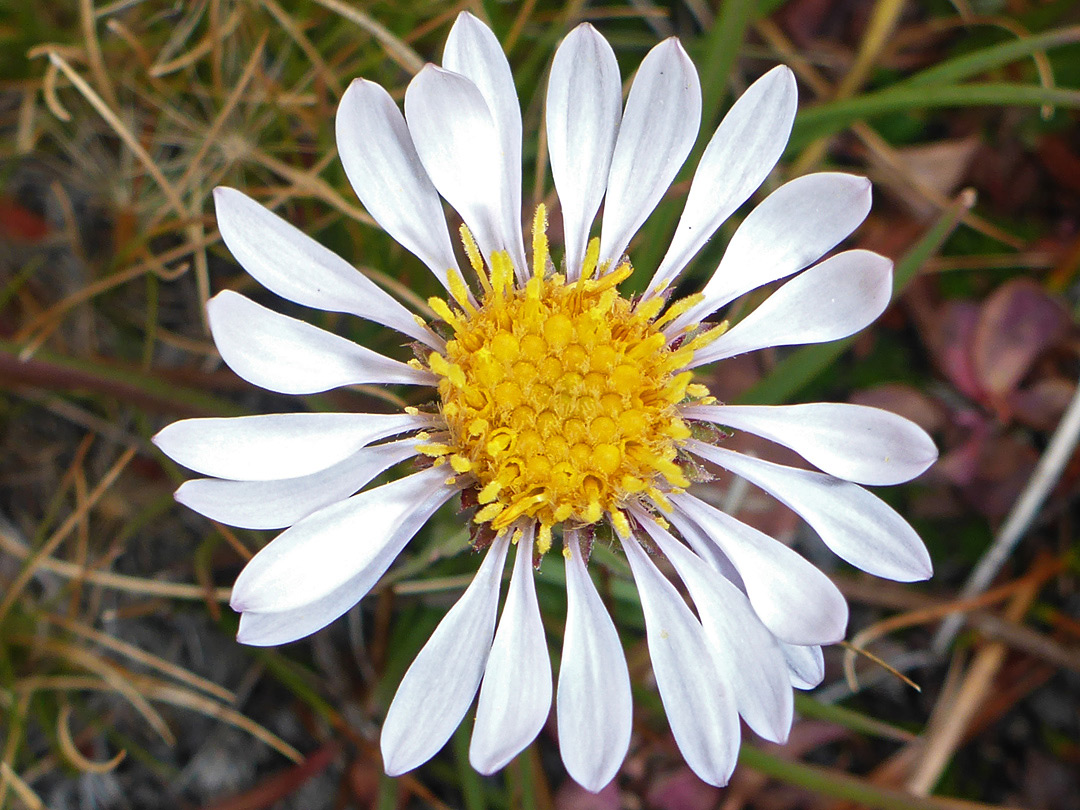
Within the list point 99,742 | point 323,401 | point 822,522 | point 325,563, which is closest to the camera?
point 325,563

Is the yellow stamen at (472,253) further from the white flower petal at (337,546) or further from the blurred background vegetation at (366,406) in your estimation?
the blurred background vegetation at (366,406)

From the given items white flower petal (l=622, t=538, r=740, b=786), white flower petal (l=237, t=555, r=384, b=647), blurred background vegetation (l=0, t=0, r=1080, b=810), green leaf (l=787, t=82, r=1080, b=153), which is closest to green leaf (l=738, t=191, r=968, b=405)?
blurred background vegetation (l=0, t=0, r=1080, b=810)

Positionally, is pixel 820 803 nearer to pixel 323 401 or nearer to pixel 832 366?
pixel 832 366

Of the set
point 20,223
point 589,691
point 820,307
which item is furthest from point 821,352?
point 20,223

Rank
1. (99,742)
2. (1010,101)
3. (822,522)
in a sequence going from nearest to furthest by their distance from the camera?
1. (822,522)
2. (1010,101)
3. (99,742)

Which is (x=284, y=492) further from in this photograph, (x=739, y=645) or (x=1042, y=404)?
(x=1042, y=404)

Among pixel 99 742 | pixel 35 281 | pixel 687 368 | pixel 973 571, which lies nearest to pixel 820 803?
pixel 973 571

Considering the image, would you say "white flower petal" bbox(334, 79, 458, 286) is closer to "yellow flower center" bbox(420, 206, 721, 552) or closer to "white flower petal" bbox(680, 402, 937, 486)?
"yellow flower center" bbox(420, 206, 721, 552)
